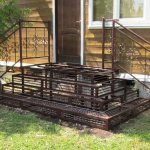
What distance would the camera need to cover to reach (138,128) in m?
5.32

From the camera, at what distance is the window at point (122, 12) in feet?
22.1

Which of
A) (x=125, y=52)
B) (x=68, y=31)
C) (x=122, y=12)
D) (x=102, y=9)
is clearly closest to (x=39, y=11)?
(x=68, y=31)

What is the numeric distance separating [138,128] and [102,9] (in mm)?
3167

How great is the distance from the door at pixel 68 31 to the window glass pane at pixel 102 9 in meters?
0.47

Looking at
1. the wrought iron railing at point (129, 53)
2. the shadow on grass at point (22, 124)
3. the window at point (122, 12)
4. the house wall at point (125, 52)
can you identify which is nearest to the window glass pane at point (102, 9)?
the window at point (122, 12)

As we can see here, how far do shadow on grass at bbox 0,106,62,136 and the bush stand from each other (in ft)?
6.67

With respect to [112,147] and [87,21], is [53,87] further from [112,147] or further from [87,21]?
[112,147]

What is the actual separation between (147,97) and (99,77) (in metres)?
1.10

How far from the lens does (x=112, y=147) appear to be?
458cm

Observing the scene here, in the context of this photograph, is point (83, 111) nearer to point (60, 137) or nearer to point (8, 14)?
point (60, 137)

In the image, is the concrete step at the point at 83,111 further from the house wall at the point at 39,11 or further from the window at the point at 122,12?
the house wall at the point at 39,11

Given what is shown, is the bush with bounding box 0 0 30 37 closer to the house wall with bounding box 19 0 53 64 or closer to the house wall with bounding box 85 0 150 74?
the house wall with bounding box 19 0 53 64

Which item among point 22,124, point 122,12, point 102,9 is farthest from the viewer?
point 102,9

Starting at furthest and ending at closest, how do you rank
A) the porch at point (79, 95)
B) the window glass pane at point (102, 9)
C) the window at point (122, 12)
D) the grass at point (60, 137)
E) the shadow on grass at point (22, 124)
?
the window glass pane at point (102, 9)
the window at point (122, 12)
the porch at point (79, 95)
the shadow on grass at point (22, 124)
the grass at point (60, 137)
